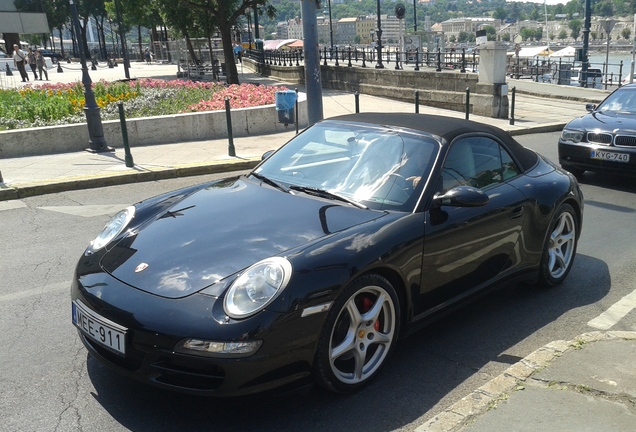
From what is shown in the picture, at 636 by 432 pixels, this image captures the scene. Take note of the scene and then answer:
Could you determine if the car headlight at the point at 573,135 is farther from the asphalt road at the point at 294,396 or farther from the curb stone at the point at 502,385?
the curb stone at the point at 502,385

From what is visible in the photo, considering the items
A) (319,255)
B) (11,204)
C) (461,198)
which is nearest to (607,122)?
(461,198)

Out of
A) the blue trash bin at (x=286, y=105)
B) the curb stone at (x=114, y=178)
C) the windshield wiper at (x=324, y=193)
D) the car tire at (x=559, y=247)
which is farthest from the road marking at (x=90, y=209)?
the blue trash bin at (x=286, y=105)

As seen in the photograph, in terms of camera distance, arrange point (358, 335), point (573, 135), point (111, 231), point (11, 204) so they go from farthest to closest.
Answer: point (573, 135)
point (11, 204)
point (111, 231)
point (358, 335)

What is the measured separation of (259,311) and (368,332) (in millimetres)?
812

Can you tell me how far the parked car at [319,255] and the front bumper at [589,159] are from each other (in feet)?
14.2

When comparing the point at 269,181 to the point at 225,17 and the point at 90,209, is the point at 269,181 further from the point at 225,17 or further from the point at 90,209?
the point at 225,17

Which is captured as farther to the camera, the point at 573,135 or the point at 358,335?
the point at 573,135

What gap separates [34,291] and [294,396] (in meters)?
2.87

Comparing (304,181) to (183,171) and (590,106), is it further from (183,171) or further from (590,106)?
(590,106)

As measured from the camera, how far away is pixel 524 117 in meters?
18.8

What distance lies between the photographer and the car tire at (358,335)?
11.1 ft

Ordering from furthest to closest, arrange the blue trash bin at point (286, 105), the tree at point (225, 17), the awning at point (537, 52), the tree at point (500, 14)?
the tree at point (500, 14) → the awning at point (537, 52) → the tree at point (225, 17) → the blue trash bin at point (286, 105)

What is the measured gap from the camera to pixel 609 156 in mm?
9195

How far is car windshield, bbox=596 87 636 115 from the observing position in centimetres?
996
